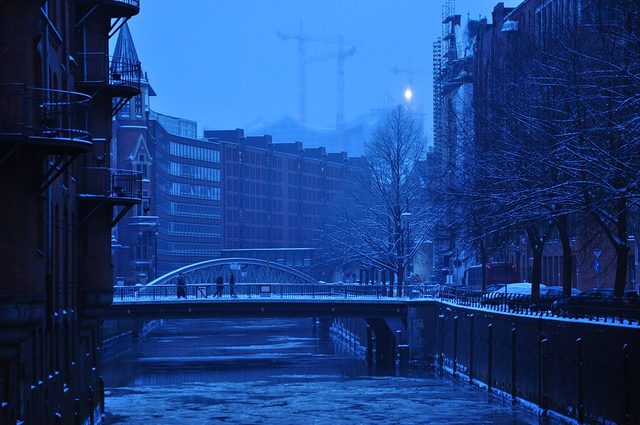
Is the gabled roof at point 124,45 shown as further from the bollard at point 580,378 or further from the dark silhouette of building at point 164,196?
the bollard at point 580,378

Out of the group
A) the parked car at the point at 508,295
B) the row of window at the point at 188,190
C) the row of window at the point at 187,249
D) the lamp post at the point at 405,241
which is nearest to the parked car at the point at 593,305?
the parked car at the point at 508,295

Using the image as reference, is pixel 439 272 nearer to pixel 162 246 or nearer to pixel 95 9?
pixel 162 246

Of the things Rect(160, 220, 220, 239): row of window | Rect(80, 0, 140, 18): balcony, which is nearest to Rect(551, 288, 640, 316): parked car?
Rect(80, 0, 140, 18): balcony

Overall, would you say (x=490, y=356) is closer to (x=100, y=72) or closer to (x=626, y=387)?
(x=626, y=387)

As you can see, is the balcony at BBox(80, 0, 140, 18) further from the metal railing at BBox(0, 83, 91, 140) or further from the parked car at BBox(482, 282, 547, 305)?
the parked car at BBox(482, 282, 547, 305)

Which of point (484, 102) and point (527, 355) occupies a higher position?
point (484, 102)

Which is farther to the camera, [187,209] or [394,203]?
[187,209]

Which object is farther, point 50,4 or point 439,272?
point 439,272

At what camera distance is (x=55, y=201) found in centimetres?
3341

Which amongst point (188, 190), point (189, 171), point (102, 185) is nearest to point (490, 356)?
point (102, 185)

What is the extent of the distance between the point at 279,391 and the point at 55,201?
83.6 ft

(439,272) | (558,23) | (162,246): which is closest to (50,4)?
(558,23)

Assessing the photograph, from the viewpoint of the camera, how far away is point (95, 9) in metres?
41.2

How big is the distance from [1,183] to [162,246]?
14952 centimetres
